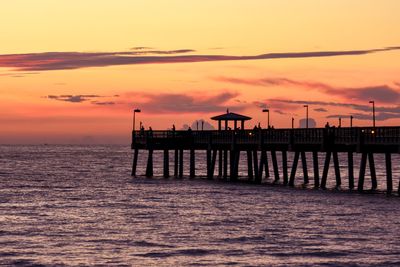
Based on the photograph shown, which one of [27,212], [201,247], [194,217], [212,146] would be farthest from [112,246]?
[212,146]

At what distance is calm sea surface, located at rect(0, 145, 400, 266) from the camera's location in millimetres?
34781

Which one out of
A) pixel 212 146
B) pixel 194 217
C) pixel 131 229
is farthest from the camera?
pixel 212 146

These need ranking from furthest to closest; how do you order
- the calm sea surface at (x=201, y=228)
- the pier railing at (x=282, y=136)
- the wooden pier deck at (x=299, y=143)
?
the wooden pier deck at (x=299, y=143) → the pier railing at (x=282, y=136) → the calm sea surface at (x=201, y=228)

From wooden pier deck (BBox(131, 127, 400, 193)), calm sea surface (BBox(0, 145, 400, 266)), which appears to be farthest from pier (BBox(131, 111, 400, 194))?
calm sea surface (BBox(0, 145, 400, 266))

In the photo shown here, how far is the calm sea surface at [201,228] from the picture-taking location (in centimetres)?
3478

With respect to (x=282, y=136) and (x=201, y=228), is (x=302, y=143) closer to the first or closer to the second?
(x=282, y=136)

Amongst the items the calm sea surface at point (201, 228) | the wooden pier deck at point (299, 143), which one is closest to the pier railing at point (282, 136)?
the wooden pier deck at point (299, 143)

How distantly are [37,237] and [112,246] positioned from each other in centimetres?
466

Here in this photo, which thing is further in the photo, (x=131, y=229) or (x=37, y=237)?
(x=131, y=229)

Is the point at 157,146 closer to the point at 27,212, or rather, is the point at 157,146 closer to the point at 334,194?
the point at 334,194

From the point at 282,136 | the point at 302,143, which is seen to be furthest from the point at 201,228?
the point at 282,136

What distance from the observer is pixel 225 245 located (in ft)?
125

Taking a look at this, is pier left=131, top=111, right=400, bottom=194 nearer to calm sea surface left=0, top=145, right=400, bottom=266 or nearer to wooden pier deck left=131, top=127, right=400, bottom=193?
wooden pier deck left=131, top=127, right=400, bottom=193

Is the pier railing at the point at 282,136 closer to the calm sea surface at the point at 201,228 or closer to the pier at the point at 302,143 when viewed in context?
the pier at the point at 302,143
